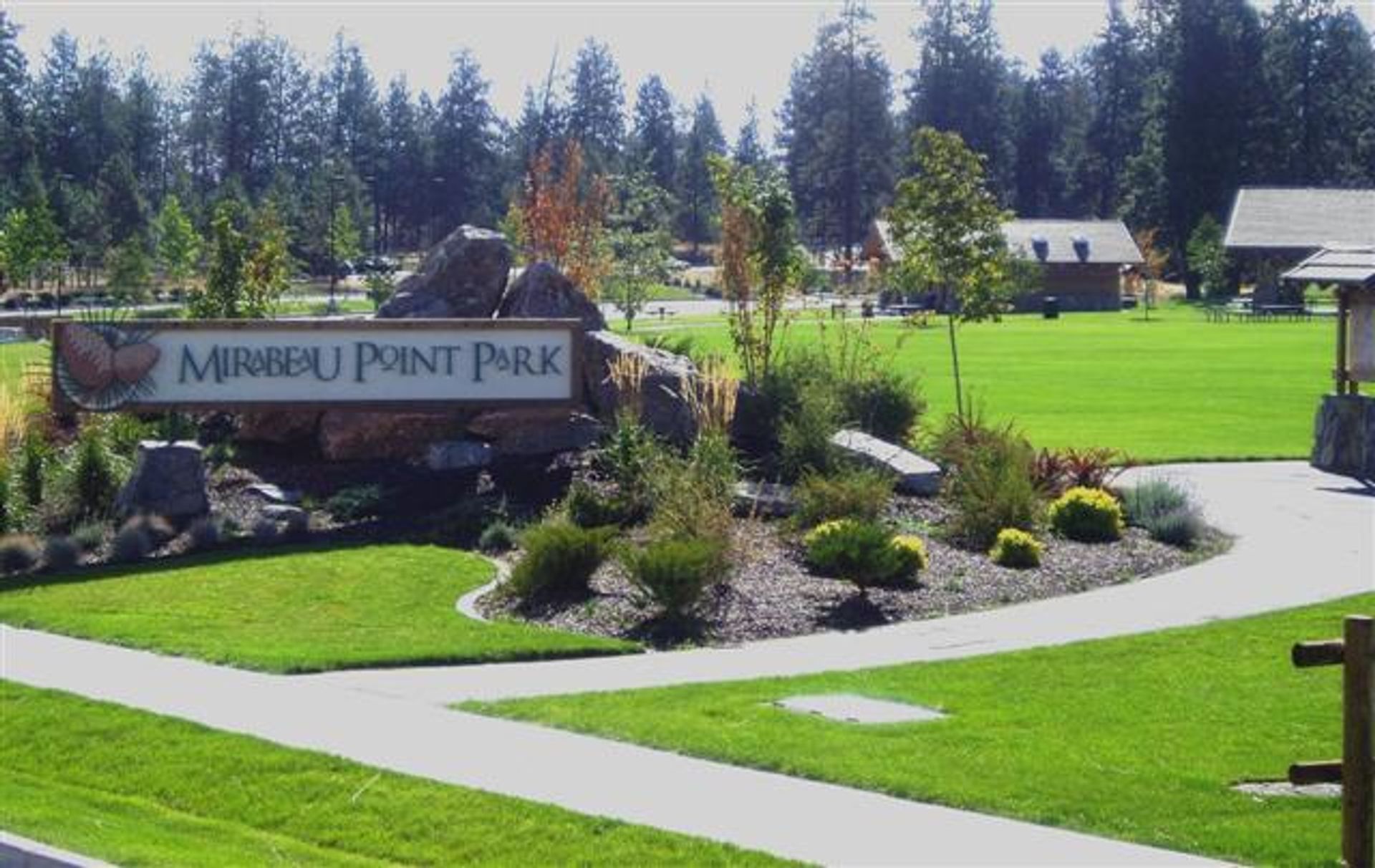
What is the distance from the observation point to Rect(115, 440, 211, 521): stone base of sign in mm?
19203

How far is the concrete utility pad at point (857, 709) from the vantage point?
1171cm

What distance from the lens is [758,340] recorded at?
2577cm

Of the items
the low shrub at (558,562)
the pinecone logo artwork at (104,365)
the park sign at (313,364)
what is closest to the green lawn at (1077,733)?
the low shrub at (558,562)

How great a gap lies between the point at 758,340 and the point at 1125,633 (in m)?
11.3

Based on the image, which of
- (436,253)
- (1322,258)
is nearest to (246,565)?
(436,253)

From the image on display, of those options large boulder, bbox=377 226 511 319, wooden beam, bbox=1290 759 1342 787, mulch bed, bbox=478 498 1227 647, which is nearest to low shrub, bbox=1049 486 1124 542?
mulch bed, bbox=478 498 1227 647

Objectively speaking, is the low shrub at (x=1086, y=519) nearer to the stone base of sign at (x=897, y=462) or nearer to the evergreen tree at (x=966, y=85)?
the stone base of sign at (x=897, y=462)

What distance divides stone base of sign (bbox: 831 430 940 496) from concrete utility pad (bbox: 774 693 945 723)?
8729 millimetres

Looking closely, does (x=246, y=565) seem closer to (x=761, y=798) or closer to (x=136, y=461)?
(x=136, y=461)

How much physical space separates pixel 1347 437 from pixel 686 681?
1617 centimetres

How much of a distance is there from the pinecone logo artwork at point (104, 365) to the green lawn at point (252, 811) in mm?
9307

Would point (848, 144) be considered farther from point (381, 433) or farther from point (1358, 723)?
point (1358, 723)

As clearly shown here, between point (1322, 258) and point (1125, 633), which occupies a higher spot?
point (1322, 258)

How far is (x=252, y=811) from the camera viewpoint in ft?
32.7
